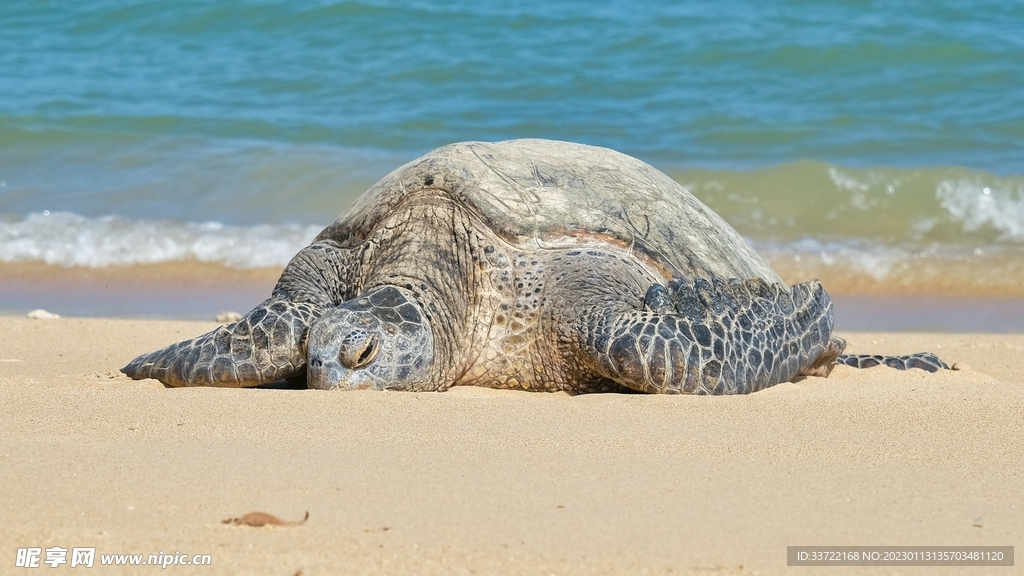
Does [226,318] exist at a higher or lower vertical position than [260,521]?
higher

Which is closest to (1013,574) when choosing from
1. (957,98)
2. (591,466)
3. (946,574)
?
(946,574)

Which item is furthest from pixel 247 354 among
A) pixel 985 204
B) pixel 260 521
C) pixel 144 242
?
pixel 985 204

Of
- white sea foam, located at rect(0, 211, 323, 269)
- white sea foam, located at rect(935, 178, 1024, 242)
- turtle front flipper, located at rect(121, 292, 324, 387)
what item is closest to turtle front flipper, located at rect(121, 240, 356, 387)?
turtle front flipper, located at rect(121, 292, 324, 387)

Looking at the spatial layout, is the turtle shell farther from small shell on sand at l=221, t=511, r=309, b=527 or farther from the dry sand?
small shell on sand at l=221, t=511, r=309, b=527

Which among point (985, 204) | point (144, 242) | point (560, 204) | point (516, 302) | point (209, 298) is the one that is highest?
point (985, 204)

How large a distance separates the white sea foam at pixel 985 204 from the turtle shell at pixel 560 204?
5608 millimetres

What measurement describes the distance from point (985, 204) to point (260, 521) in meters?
9.88

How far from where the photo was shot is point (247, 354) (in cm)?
484

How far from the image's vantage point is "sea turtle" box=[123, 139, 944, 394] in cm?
466

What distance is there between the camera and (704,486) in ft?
10.2

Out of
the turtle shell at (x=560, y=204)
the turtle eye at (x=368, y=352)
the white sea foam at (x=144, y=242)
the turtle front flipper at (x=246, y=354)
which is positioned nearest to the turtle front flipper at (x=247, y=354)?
the turtle front flipper at (x=246, y=354)

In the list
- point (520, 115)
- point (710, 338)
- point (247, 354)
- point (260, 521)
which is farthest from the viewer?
point (520, 115)

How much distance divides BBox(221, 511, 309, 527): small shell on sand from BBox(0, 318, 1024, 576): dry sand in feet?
0.08

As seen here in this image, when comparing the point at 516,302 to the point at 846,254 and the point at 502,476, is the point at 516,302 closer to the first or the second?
the point at 502,476
